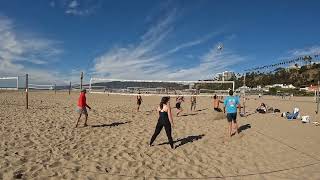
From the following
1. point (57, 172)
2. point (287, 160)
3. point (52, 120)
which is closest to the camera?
point (57, 172)

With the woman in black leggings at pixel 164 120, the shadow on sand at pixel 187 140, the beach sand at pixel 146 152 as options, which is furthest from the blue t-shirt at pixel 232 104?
the woman in black leggings at pixel 164 120

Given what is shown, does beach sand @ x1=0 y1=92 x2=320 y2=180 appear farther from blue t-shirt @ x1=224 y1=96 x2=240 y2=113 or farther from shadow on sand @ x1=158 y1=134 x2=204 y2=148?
blue t-shirt @ x1=224 y1=96 x2=240 y2=113

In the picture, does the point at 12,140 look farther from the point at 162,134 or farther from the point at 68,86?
the point at 68,86

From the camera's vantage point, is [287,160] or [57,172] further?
[287,160]

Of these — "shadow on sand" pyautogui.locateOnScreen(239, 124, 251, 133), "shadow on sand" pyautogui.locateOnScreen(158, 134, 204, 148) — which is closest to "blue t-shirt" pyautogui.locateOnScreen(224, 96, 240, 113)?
"shadow on sand" pyautogui.locateOnScreen(158, 134, 204, 148)

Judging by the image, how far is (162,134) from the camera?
9797 millimetres

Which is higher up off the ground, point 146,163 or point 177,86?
point 177,86

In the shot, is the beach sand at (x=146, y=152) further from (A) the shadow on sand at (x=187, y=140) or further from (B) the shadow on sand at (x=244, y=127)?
(B) the shadow on sand at (x=244, y=127)

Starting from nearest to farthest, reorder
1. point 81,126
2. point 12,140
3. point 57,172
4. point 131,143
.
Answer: point 57,172, point 12,140, point 131,143, point 81,126

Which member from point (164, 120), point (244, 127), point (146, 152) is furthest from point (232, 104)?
point (146, 152)

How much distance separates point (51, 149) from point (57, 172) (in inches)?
69.0

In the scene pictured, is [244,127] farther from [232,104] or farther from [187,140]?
[187,140]

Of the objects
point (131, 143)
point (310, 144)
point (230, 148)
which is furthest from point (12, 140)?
point (310, 144)

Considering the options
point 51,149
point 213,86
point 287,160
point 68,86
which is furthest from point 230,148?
point 68,86
